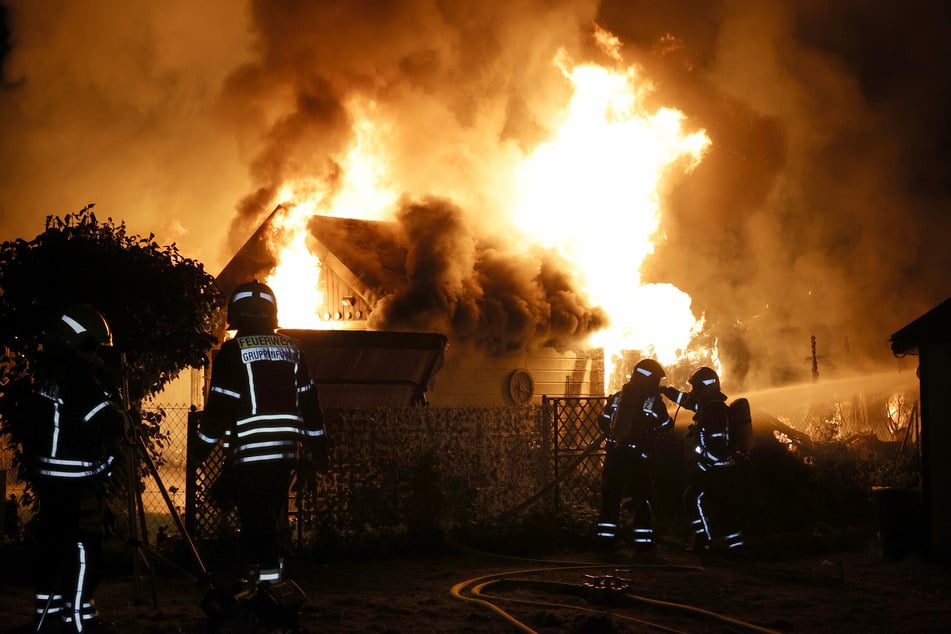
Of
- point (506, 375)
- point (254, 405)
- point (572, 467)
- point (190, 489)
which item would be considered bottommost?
point (190, 489)

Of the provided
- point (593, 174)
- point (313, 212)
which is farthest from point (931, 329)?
point (313, 212)

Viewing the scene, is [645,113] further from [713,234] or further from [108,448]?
[713,234]

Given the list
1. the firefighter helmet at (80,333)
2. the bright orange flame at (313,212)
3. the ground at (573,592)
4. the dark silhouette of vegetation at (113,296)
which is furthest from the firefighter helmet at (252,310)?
the bright orange flame at (313,212)

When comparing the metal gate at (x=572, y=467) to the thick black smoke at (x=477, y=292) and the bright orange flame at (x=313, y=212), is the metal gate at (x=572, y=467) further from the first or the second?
the bright orange flame at (x=313, y=212)

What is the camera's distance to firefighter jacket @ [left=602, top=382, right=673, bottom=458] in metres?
10.9

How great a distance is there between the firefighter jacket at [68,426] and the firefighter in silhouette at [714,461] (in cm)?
662

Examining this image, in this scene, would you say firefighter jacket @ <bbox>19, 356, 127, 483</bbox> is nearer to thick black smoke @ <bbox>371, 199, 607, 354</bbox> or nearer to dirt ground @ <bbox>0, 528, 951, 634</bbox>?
dirt ground @ <bbox>0, 528, 951, 634</bbox>

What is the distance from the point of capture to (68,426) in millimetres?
6219

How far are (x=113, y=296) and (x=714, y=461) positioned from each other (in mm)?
6746

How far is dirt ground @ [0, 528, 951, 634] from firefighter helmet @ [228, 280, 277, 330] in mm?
2161

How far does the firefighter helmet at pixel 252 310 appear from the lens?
651 cm

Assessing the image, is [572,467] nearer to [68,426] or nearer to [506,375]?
[506,375]

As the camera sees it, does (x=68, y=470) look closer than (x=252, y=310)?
Yes

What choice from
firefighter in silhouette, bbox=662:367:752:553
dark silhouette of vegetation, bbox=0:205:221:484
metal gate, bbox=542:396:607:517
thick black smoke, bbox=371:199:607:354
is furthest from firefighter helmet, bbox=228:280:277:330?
thick black smoke, bbox=371:199:607:354
